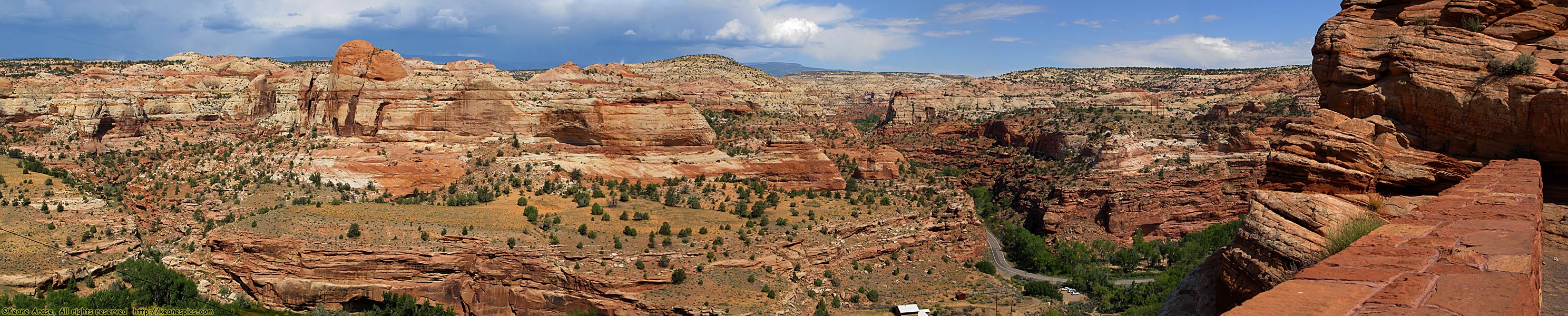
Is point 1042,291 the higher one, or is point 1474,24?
point 1474,24

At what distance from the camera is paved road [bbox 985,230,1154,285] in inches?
2003

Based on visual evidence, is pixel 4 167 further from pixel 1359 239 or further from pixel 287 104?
pixel 1359 239

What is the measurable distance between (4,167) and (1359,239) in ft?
195

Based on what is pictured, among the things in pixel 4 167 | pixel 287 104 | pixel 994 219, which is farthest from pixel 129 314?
pixel 994 219

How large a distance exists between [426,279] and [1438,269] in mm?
35493

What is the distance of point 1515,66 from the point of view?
414 inches

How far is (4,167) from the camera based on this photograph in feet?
144

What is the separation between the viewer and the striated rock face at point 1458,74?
10.4m

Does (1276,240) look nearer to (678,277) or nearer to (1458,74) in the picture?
(1458,74)

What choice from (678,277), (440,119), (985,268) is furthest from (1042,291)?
(440,119)

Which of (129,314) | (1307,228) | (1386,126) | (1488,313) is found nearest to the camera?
(1488,313)

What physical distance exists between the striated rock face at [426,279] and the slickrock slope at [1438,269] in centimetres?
2949

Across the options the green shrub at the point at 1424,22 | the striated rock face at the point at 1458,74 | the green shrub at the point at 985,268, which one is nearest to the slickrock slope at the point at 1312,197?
the striated rock face at the point at 1458,74

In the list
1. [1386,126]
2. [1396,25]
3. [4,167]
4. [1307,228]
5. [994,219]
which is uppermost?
[1396,25]
